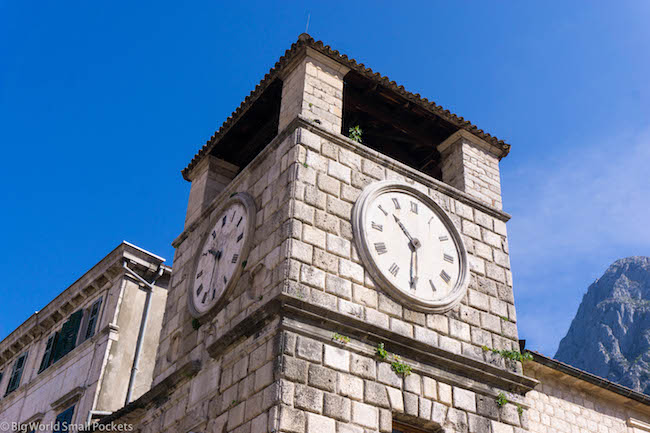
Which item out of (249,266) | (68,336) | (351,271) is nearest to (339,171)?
(351,271)

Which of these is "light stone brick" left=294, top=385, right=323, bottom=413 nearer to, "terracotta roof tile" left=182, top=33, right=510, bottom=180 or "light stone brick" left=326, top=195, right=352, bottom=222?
"light stone brick" left=326, top=195, right=352, bottom=222

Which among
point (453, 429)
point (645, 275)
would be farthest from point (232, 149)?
point (645, 275)

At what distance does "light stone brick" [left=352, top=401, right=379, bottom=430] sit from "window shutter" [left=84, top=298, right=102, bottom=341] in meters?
10.3

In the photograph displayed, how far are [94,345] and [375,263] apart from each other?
9.50m

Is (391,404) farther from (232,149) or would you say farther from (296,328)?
(232,149)

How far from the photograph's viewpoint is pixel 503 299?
29.9ft

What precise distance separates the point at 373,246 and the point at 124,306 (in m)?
9.17

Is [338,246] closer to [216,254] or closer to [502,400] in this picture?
[216,254]

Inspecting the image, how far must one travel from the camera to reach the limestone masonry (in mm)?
7035

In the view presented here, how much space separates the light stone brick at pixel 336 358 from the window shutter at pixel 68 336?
36.0ft

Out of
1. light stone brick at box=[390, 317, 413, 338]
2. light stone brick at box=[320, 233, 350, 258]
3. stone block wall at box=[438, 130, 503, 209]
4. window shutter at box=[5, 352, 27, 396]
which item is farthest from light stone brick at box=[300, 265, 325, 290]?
window shutter at box=[5, 352, 27, 396]

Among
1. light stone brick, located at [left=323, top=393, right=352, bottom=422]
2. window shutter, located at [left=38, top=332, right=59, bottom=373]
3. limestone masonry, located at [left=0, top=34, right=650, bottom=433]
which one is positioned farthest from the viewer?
window shutter, located at [left=38, top=332, right=59, bottom=373]

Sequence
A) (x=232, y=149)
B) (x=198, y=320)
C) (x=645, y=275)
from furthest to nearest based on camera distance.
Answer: (x=645, y=275) < (x=232, y=149) < (x=198, y=320)

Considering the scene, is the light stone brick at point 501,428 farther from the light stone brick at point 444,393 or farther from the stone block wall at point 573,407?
the stone block wall at point 573,407
